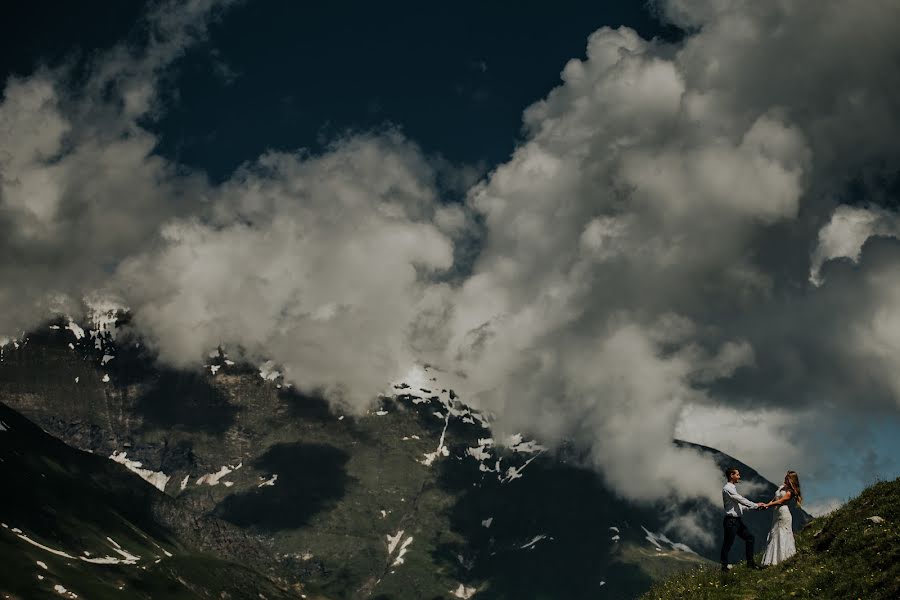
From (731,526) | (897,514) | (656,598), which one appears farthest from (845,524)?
(656,598)

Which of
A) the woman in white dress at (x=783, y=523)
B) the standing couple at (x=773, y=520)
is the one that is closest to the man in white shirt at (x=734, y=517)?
the standing couple at (x=773, y=520)

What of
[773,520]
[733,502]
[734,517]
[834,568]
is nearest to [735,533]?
[734,517]

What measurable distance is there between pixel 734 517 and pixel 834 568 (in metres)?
4.93

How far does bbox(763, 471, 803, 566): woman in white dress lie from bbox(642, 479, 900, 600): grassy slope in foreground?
666 mm

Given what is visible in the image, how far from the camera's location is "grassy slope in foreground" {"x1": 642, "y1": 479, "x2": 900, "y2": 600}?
28.2m

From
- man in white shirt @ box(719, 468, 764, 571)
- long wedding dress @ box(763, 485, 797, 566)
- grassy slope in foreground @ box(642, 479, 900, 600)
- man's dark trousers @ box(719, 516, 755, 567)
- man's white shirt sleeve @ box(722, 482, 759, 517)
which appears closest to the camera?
grassy slope in foreground @ box(642, 479, 900, 600)

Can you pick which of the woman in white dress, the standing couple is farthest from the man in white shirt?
the woman in white dress

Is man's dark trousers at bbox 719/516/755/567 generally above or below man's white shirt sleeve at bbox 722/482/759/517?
below

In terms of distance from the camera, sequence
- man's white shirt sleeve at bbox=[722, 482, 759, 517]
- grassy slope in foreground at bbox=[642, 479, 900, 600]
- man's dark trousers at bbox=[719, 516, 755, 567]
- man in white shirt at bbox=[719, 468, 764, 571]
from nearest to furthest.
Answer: grassy slope in foreground at bbox=[642, 479, 900, 600] < man's dark trousers at bbox=[719, 516, 755, 567] < man in white shirt at bbox=[719, 468, 764, 571] < man's white shirt sleeve at bbox=[722, 482, 759, 517]

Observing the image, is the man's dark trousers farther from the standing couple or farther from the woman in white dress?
the woman in white dress

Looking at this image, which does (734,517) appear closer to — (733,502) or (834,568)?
(733,502)

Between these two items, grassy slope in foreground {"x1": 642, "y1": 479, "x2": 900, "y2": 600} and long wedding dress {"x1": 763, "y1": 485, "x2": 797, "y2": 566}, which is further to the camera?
long wedding dress {"x1": 763, "y1": 485, "x2": 797, "y2": 566}

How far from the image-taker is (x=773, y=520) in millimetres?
35969

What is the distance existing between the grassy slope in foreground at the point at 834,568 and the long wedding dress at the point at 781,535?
0.57m
